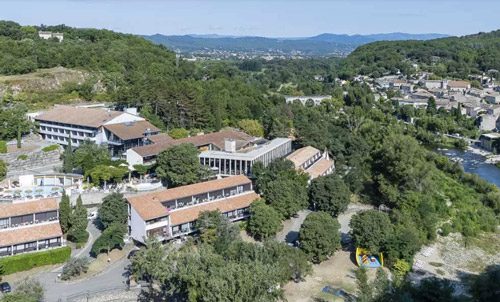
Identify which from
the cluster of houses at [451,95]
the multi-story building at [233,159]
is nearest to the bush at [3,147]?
the multi-story building at [233,159]

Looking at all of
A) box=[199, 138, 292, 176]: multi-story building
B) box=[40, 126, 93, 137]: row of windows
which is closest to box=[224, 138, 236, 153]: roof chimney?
box=[199, 138, 292, 176]: multi-story building

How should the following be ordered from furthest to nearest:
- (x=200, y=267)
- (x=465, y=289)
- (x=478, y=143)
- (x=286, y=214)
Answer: (x=478, y=143), (x=286, y=214), (x=465, y=289), (x=200, y=267)

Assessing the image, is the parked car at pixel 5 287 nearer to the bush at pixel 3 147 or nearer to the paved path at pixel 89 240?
Answer: the paved path at pixel 89 240

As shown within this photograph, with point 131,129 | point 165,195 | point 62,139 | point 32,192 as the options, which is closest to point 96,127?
point 131,129

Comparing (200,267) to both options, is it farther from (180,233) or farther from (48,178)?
(48,178)

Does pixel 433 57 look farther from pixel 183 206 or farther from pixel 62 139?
pixel 183 206

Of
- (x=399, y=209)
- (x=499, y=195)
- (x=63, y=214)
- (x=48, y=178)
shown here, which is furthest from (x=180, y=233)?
(x=499, y=195)

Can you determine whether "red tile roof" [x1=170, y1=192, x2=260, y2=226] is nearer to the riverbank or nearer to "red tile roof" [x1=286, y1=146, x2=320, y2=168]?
"red tile roof" [x1=286, y1=146, x2=320, y2=168]
